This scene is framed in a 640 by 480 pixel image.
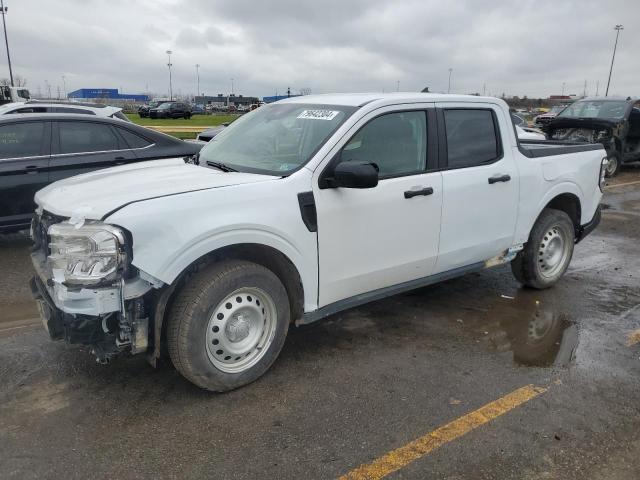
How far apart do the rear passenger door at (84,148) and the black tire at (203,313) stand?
4.06 m

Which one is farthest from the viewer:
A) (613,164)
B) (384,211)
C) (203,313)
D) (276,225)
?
(613,164)

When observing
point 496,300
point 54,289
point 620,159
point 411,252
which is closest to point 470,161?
point 411,252

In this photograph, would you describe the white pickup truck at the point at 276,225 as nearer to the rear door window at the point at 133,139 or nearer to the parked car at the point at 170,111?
the rear door window at the point at 133,139

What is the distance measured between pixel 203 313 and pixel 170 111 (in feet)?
148

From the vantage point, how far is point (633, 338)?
4434 mm

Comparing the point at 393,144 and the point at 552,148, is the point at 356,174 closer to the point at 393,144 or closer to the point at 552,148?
the point at 393,144

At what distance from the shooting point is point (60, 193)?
3.47 m

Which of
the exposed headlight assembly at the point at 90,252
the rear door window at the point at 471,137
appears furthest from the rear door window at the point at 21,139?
the rear door window at the point at 471,137

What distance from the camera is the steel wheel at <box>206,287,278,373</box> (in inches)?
130

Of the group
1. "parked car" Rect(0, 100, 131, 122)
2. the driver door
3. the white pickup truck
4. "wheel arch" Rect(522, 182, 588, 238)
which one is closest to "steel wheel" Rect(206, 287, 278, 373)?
the white pickup truck

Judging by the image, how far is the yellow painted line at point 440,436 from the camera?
2.73 m

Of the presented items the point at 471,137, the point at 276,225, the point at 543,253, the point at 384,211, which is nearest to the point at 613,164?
the point at 543,253

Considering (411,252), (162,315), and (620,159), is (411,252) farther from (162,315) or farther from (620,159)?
(620,159)

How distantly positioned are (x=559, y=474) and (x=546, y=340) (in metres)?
1.79
